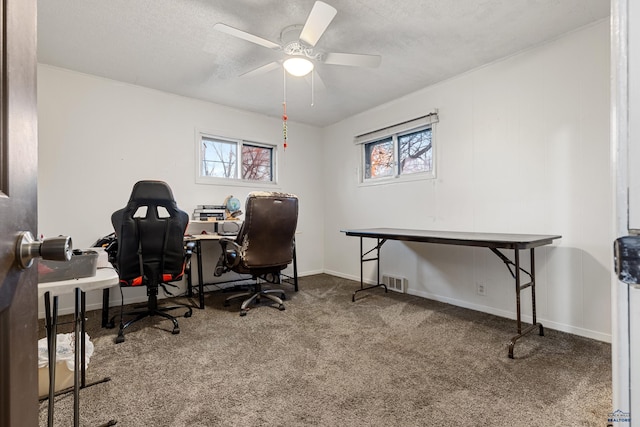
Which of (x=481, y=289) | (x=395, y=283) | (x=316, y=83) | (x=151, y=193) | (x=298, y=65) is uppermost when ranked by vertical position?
(x=316, y=83)

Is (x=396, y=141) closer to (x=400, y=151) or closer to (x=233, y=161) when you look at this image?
(x=400, y=151)

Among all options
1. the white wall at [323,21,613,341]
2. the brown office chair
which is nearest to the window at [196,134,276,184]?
the brown office chair

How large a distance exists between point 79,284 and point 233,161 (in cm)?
347

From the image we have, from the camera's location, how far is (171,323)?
277 cm

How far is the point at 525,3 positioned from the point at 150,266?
3407mm

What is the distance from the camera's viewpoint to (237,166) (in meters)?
4.32

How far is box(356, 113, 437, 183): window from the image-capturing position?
3.62m

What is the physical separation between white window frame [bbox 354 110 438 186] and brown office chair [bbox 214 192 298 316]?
1.54 meters

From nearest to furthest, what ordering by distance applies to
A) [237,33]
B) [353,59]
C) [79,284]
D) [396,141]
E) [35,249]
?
1. [35,249]
2. [79,284]
3. [237,33]
4. [353,59]
5. [396,141]

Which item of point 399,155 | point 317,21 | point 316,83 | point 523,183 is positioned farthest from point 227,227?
point 523,183

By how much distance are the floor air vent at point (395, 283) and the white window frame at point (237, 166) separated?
207cm

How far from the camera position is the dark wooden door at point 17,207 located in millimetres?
449

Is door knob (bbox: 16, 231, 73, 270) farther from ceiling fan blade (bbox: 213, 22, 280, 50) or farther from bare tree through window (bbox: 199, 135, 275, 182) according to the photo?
bare tree through window (bbox: 199, 135, 275, 182)

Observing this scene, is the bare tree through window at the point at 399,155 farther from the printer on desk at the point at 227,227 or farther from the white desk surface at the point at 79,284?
the white desk surface at the point at 79,284
